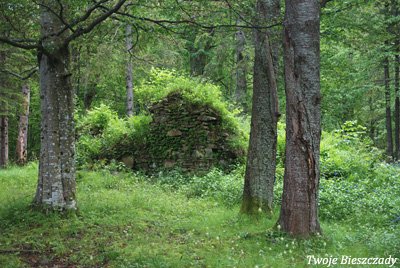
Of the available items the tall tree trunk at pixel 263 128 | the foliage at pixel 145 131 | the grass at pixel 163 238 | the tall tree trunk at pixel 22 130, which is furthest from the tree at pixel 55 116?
the tall tree trunk at pixel 22 130

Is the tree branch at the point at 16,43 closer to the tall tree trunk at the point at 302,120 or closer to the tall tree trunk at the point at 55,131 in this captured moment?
the tall tree trunk at the point at 55,131

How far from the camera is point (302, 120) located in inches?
169

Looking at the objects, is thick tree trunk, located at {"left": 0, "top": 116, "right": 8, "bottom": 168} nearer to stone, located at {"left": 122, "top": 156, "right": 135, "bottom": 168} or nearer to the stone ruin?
stone, located at {"left": 122, "top": 156, "right": 135, "bottom": 168}

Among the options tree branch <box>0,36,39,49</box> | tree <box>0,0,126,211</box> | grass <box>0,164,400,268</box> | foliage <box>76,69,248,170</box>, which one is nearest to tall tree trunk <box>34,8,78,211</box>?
tree <box>0,0,126,211</box>

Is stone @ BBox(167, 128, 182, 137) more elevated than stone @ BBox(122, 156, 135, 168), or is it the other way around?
stone @ BBox(167, 128, 182, 137)

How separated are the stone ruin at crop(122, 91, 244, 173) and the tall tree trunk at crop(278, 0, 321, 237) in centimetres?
567

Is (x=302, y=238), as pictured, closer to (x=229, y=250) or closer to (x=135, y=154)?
(x=229, y=250)

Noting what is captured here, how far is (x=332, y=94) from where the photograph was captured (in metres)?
19.7

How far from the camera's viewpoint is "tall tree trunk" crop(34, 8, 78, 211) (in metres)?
5.43

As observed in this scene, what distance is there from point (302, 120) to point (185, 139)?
20.9ft

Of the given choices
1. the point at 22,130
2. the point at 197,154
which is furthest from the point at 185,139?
the point at 22,130

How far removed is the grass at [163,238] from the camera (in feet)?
12.8

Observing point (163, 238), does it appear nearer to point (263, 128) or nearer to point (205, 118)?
point (263, 128)

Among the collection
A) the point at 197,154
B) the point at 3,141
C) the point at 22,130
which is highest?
the point at 22,130
